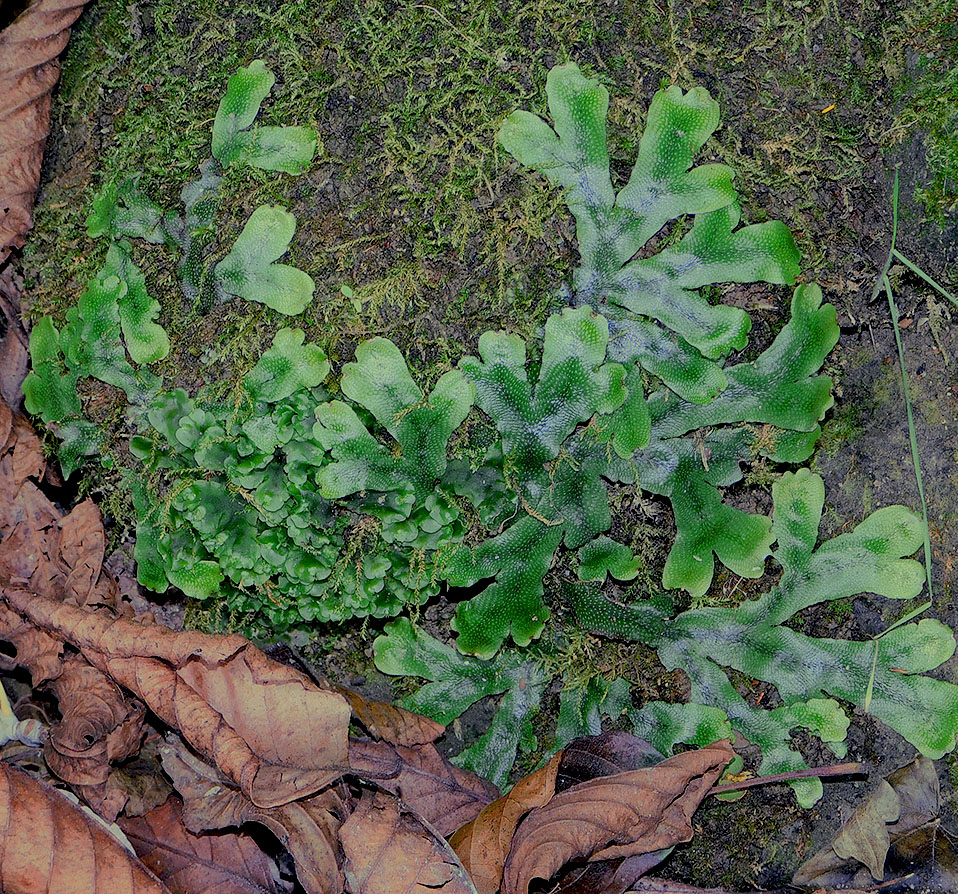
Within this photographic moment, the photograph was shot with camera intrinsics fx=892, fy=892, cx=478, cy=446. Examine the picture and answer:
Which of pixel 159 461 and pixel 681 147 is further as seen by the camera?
pixel 159 461

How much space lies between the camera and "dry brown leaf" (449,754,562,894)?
224 cm

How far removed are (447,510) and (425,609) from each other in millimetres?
402

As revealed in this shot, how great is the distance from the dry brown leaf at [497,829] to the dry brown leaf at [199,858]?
52cm

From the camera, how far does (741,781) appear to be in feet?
7.63

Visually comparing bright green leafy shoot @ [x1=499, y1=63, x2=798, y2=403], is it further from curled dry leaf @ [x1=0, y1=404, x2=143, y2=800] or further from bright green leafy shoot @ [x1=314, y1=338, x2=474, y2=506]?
curled dry leaf @ [x1=0, y1=404, x2=143, y2=800]

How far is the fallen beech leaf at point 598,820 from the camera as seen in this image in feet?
7.27

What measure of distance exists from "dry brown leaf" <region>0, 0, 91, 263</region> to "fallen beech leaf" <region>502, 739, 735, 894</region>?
88.2 inches

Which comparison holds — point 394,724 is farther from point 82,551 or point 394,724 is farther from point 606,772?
point 82,551

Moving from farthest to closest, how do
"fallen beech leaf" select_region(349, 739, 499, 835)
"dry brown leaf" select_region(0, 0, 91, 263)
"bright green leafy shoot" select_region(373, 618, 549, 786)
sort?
1. "dry brown leaf" select_region(0, 0, 91, 263)
2. "bright green leafy shoot" select_region(373, 618, 549, 786)
3. "fallen beech leaf" select_region(349, 739, 499, 835)

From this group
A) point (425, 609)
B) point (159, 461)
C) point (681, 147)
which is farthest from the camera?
point (425, 609)

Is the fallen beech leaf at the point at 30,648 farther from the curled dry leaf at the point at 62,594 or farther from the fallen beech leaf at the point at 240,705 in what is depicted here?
the fallen beech leaf at the point at 240,705

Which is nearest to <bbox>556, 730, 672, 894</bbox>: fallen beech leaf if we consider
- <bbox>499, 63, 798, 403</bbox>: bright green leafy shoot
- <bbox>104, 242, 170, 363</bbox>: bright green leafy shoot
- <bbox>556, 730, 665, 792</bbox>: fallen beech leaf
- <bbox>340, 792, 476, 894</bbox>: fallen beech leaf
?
<bbox>556, 730, 665, 792</bbox>: fallen beech leaf

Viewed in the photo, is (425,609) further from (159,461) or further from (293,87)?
(293,87)

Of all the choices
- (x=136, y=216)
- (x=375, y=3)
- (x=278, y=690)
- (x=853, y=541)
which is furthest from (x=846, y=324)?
(x=136, y=216)
